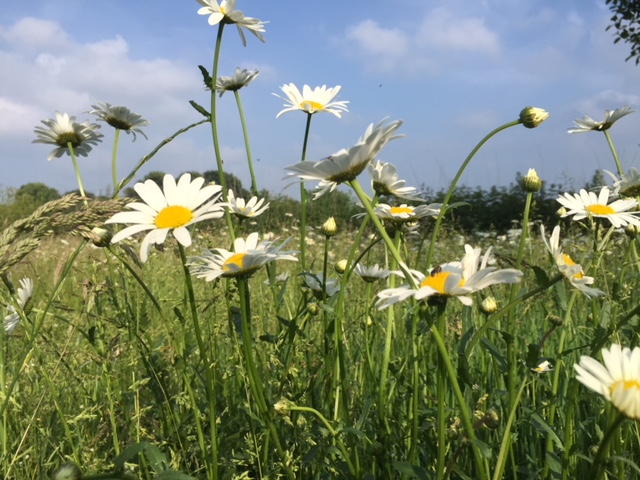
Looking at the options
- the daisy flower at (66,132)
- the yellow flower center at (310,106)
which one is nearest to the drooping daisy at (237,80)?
the yellow flower center at (310,106)

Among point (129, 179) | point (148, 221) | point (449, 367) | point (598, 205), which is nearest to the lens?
point (449, 367)

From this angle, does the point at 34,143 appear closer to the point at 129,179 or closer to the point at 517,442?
the point at 129,179

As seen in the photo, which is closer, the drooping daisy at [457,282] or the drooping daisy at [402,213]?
the drooping daisy at [457,282]

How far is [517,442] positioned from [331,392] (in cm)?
52

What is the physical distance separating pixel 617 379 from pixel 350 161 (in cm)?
45

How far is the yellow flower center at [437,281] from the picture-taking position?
0.79 metres

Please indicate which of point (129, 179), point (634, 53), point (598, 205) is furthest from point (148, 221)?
point (634, 53)

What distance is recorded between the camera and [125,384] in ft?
6.04

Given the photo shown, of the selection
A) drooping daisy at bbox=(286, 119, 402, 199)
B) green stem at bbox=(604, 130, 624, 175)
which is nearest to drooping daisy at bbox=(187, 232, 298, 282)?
drooping daisy at bbox=(286, 119, 402, 199)

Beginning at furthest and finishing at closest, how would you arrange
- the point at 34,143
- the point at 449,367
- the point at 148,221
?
the point at 34,143
the point at 148,221
the point at 449,367

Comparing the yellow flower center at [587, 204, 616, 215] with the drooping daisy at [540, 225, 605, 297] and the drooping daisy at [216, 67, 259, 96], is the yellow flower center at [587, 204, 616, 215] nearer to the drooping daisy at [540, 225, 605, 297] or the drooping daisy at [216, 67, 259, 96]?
the drooping daisy at [540, 225, 605, 297]

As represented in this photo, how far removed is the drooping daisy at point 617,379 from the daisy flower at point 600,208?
0.66 m

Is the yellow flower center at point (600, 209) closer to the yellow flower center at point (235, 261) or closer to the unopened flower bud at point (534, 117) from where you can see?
the unopened flower bud at point (534, 117)

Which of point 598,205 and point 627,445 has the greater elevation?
point 598,205
